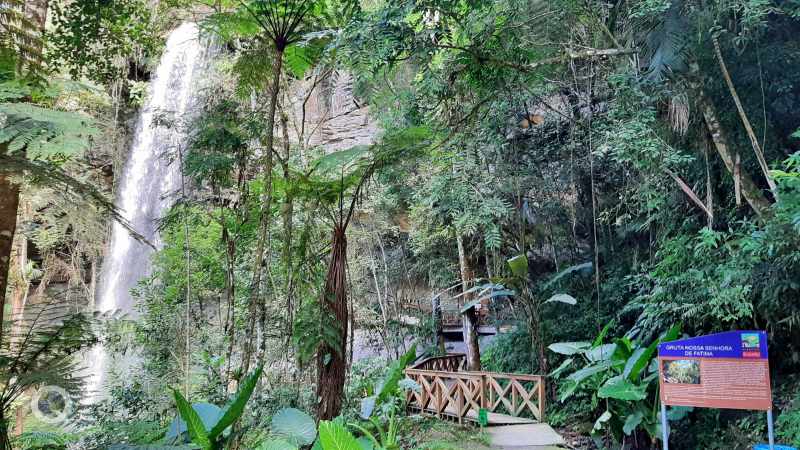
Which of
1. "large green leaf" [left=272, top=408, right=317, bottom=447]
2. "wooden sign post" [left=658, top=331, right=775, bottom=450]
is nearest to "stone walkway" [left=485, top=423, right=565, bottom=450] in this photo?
"wooden sign post" [left=658, top=331, right=775, bottom=450]

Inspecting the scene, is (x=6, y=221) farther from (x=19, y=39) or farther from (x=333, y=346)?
(x=333, y=346)

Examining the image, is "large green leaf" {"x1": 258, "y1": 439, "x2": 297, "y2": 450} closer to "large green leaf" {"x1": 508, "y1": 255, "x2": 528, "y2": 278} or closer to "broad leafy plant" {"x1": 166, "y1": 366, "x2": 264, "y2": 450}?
"broad leafy plant" {"x1": 166, "y1": 366, "x2": 264, "y2": 450}

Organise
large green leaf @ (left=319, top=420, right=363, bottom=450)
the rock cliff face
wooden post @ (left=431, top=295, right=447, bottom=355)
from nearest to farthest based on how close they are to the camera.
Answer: large green leaf @ (left=319, top=420, right=363, bottom=450)
wooden post @ (left=431, top=295, right=447, bottom=355)
the rock cliff face

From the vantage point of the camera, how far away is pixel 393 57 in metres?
4.10

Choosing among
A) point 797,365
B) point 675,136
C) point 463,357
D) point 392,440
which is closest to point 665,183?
point 675,136

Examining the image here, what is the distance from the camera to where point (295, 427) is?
3404mm

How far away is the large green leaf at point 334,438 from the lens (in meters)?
2.69

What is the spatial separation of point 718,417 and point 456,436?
9.43 ft

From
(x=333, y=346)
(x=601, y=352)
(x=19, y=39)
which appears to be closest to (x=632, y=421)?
(x=601, y=352)

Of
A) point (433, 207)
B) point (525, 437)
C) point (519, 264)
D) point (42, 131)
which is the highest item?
point (433, 207)

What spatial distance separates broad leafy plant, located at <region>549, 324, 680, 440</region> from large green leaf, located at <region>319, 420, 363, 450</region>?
125 inches

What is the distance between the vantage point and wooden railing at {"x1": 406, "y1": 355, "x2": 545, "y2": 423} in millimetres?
6195

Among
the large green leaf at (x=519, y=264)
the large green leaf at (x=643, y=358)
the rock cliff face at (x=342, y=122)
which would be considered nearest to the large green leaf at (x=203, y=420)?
→ the large green leaf at (x=643, y=358)

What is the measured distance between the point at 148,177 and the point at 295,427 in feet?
37.9
